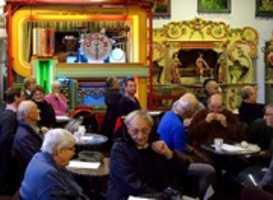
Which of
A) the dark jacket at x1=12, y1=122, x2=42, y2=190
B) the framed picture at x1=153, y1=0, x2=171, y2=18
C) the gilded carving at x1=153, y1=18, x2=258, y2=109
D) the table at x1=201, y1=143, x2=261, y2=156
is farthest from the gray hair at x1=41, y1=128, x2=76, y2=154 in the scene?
the framed picture at x1=153, y1=0, x2=171, y2=18

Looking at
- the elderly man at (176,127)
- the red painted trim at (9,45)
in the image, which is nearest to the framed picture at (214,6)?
the red painted trim at (9,45)

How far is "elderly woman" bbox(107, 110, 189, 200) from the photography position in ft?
14.3

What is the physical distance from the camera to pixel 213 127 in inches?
272

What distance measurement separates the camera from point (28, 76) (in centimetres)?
971

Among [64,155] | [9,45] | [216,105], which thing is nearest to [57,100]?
[9,45]

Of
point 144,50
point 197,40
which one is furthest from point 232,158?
point 197,40

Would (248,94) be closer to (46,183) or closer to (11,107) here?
(11,107)

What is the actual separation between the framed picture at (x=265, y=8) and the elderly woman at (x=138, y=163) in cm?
905

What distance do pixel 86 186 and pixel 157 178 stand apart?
65.1 inches

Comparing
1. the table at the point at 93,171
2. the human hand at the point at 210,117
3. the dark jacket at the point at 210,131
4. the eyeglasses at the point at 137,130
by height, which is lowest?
the table at the point at 93,171

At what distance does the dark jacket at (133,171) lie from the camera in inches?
171

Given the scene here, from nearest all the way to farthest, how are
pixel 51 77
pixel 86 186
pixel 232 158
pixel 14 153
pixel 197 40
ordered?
1. pixel 14 153
2. pixel 86 186
3. pixel 232 158
4. pixel 51 77
5. pixel 197 40

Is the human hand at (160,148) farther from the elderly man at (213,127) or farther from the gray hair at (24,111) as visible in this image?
the elderly man at (213,127)

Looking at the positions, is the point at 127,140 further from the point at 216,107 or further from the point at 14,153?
the point at 216,107
